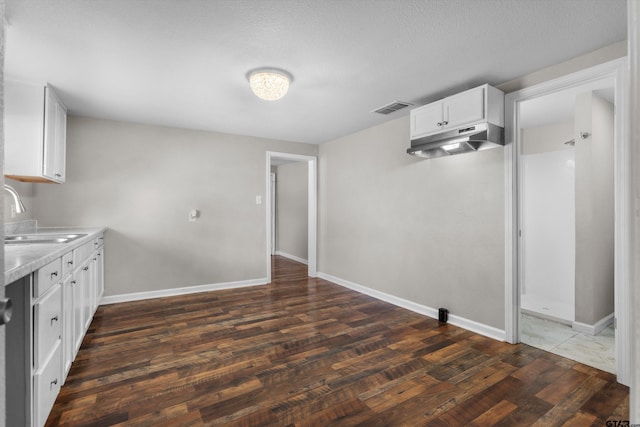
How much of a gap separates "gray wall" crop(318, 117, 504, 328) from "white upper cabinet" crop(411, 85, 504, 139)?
39cm

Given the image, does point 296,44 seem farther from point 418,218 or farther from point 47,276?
point 418,218

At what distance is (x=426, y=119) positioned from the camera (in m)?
3.21

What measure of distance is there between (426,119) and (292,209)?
463cm

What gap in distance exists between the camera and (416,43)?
2.24 metres

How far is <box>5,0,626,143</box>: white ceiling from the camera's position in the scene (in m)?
1.87

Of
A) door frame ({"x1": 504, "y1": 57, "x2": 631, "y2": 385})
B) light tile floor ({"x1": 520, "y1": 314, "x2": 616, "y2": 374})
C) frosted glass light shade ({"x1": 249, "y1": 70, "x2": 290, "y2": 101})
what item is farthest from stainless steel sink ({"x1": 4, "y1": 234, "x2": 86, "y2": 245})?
light tile floor ({"x1": 520, "y1": 314, "x2": 616, "y2": 374})

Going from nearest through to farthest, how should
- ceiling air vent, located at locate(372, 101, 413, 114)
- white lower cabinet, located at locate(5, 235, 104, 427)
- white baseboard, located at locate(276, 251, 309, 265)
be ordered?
white lower cabinet, located at locate(5, 235, 104, 427) → ceiling air vent, located at locate(372, 101, 413, 114) → white baseboard, located at locate(276, 251, 309, 265)

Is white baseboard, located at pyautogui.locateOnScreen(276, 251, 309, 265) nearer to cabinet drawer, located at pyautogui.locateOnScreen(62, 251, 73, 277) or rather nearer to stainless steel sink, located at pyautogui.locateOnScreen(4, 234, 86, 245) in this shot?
stainless steel sink, located at pyautogui.locateOnScreen(4, 234, 86, 245)

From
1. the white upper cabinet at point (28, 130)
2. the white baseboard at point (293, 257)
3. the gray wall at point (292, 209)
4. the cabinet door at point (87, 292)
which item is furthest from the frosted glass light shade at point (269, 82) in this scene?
the white baseboard at point (293, 257)

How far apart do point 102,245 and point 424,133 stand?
12.8 feet

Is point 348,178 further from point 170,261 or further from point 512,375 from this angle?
point 512,375

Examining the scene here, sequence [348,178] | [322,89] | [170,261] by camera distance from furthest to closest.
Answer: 1. [348,178]
2. [170,261]
3. [322,89]

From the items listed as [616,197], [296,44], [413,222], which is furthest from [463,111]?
[296,44]

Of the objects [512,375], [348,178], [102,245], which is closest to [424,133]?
[348,178]
